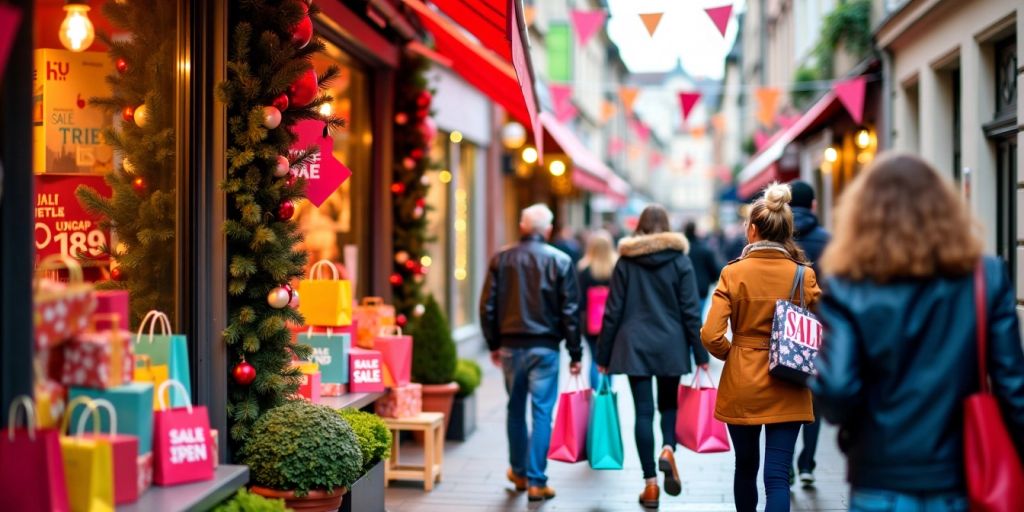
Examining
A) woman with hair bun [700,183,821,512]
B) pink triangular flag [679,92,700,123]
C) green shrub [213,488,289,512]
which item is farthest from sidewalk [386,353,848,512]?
pink triangular flag [679,92,700,123]

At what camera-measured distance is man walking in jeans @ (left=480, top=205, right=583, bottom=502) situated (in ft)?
24.5

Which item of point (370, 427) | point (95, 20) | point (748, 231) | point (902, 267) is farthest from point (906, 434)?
point (95, 20)

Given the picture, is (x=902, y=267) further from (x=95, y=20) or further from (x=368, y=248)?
(x=368, y=248)

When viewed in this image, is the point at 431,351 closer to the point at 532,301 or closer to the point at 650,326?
the point at 532,301

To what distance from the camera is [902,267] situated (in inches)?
137

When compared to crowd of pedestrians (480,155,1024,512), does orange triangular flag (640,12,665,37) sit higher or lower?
higher

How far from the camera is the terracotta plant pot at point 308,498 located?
5.40m

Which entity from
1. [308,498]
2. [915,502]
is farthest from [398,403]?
[915,502]

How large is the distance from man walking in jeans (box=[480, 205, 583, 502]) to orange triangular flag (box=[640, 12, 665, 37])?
448cm

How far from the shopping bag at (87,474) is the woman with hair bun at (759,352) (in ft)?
9.67

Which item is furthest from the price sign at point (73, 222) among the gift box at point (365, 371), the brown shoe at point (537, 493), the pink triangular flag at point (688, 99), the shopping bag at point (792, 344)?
the pink triangular flag at point (688, 99)

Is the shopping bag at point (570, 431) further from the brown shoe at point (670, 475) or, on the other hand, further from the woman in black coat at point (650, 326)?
the brown shoe at point (670, 475)

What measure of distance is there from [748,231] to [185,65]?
2941 millimetres

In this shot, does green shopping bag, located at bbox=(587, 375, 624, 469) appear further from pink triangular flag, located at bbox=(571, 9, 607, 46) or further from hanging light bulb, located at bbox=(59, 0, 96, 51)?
pink triangular flag, located at bbox=(571, 9, 607, 46)
